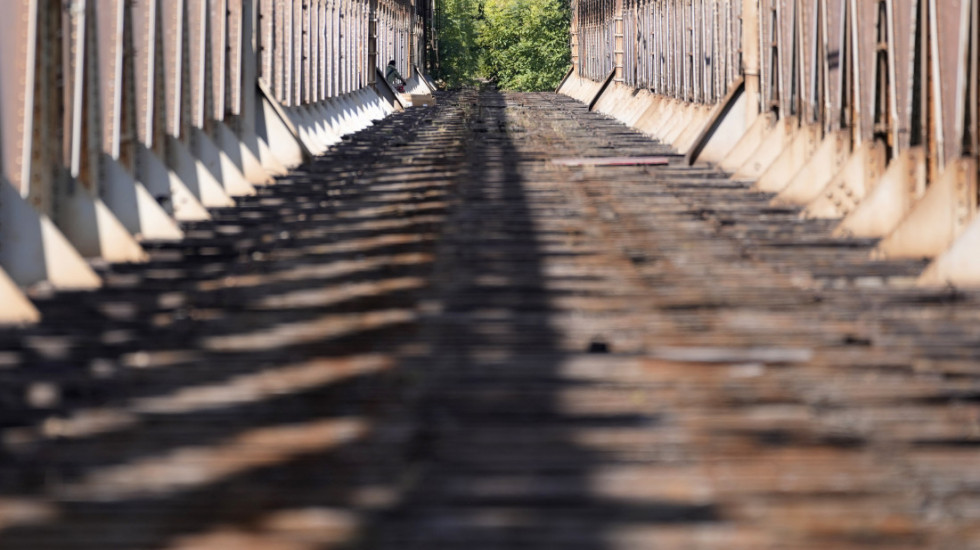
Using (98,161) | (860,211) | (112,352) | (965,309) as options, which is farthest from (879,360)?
(98,161)

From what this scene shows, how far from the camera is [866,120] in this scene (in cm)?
1563

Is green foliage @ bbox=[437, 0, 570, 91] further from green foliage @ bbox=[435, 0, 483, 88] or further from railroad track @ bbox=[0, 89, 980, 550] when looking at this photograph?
railroad track @ bbox=[0, 89, 980, 550]

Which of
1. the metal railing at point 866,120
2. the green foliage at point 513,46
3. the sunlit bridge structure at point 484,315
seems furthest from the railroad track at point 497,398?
the green foliage at point 513,46

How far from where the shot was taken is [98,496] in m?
5.59

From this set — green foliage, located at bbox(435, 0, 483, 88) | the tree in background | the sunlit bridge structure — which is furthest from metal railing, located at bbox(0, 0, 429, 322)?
the tree in background

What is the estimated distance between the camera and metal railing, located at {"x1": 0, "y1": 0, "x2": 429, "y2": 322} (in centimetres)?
1066

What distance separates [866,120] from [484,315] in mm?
7328

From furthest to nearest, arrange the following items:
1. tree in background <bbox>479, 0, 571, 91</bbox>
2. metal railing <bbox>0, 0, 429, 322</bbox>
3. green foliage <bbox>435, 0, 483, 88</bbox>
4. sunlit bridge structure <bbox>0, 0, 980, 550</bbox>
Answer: tree in background <bbox>479, 0, 571, 91</bbox>, green foliage <bbox>435, 0, 483, 88</bbox>, metal railing <bbox>0, 0, 429, 322</bbox>, sunlit bridge structure <bbox>0, 0, 980, 550</bbox>

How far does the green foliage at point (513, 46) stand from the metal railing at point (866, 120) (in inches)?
3241

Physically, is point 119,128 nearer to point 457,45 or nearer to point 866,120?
point 866,120

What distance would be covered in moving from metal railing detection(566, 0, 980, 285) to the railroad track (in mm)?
514

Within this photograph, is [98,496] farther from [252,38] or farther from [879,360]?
[252,38]

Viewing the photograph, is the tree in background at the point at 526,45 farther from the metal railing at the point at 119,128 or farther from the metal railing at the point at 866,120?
the metal railing at the point at 119,128

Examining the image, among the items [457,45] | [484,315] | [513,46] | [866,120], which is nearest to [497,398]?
[484,315]
